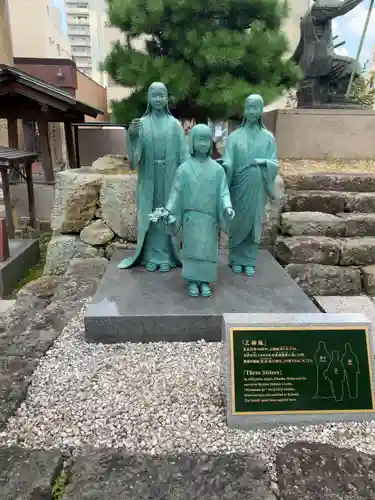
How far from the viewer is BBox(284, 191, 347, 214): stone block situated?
5094 mm

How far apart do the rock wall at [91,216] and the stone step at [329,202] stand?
0.70 feet

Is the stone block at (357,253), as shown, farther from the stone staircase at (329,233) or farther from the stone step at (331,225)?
the stone step at (331,225)

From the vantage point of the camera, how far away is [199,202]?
10.7ft

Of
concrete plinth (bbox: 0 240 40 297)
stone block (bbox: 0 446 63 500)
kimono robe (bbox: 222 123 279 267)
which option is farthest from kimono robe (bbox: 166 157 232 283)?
concrete plinth (bbox: 0 240 40 297)

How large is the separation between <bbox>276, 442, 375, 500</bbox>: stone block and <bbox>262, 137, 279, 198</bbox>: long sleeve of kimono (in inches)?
91.6

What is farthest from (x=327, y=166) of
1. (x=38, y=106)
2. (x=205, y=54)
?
(x=38, y=106)

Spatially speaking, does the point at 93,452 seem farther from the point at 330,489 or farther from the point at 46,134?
the point at 46,134

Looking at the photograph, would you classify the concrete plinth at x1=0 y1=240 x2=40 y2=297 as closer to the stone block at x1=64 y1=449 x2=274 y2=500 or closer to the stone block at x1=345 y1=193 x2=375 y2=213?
the stone block at x1=64 y1=449 x2=274 y2=500

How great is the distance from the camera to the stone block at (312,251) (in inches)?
181

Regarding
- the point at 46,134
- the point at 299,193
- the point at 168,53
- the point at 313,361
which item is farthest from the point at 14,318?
the point at 46,134

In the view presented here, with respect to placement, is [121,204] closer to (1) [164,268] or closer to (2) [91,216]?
(2) [91,216]

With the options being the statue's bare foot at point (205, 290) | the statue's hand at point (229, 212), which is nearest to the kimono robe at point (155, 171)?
the statue's bare foot at point (205, 290)

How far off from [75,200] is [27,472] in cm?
381

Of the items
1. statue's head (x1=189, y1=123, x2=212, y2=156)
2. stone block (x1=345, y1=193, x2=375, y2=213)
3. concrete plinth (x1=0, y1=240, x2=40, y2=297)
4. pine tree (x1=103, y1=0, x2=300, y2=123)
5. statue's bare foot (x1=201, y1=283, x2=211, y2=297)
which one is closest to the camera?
statue's head (x1=189, y1=123, x2=212, y2=156)
